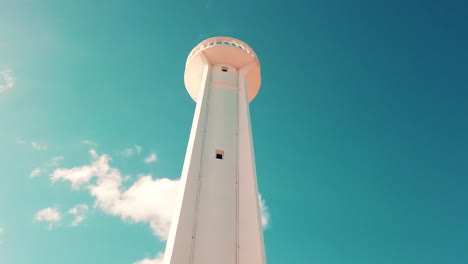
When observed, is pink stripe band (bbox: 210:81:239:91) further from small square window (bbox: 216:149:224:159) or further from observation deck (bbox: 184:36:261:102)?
small square window (bbox: 216:149:224:159)

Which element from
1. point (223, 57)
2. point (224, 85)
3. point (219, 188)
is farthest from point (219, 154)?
point (223, 57)

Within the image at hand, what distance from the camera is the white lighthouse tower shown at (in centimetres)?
934

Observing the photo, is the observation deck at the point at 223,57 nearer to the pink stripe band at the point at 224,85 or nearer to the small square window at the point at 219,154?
the pink stripe band at the point at 224,85

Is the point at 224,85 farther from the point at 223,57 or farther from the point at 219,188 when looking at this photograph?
the point at 219,188

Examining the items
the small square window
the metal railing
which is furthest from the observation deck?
the small square window

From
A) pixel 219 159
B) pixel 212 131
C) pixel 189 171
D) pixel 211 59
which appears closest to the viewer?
pixel 189 171

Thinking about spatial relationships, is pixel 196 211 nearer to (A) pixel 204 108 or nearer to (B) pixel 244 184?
(B) pixel 244 184

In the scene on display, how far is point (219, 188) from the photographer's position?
434 inches

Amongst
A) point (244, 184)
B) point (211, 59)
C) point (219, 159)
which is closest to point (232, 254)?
point (244, 184)

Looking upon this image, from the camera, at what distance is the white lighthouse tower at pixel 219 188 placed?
30.7 feet

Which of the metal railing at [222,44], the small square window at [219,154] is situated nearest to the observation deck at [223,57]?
the metal railing at [222,44]

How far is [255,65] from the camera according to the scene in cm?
1800

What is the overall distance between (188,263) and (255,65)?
1169 centimetres

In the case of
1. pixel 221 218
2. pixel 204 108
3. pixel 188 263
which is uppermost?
pixel 204 108
